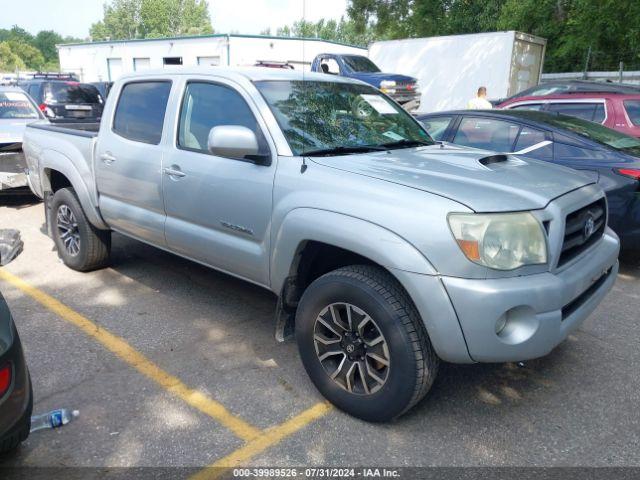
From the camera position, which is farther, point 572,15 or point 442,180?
point 572,15

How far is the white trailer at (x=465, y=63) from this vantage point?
53.6 feet

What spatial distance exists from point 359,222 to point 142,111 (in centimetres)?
247

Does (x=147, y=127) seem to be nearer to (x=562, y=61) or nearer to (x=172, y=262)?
(x=172, y=262)

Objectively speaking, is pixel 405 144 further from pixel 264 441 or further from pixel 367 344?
pixel 264 441

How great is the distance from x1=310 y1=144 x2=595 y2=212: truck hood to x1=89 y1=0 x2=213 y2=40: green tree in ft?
285

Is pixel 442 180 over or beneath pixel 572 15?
beneath

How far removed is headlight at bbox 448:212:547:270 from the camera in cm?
249

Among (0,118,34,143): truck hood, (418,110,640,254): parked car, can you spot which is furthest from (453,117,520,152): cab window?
(0,118,34,143): truck hood

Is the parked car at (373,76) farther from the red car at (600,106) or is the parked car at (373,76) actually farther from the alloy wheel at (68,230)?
the alloy wheel at (68,230)

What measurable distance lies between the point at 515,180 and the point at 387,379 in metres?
1.26

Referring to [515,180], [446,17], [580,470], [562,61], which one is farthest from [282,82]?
[446,17]

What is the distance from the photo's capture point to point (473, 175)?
2.97 m

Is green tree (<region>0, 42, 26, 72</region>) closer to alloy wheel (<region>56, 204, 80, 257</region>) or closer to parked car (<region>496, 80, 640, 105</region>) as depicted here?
parked car (<region>496, 80, 640, 105</region>)

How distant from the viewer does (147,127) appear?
4227mm
